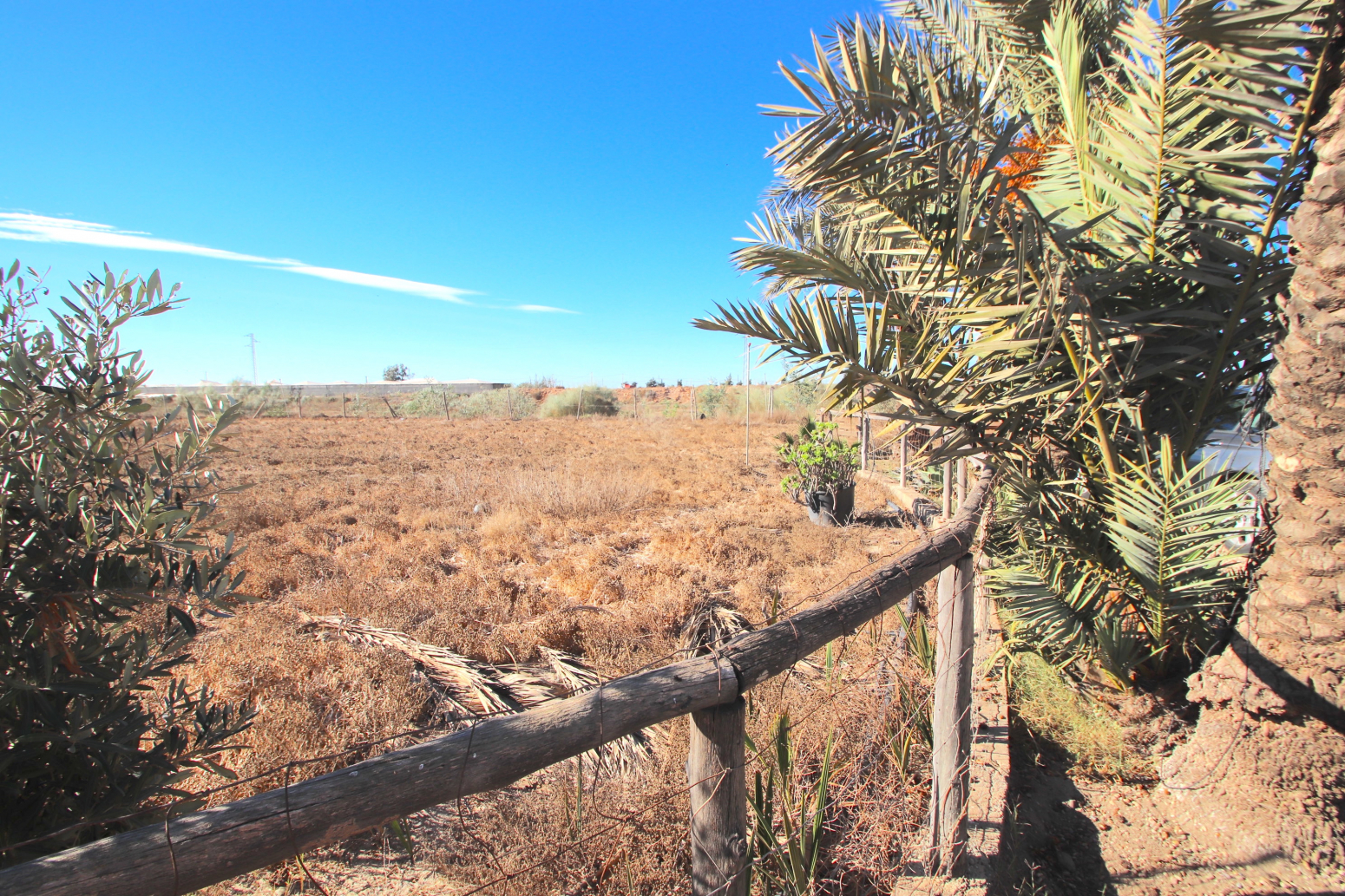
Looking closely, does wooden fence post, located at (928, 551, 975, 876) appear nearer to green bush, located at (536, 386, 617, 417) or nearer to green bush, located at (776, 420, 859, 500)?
green bush, located at (776, 420, 859, 500)

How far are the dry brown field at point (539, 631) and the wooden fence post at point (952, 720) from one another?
185mm

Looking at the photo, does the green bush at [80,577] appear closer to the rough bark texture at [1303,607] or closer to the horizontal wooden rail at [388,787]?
the horizontal wooden rail at [388,787]

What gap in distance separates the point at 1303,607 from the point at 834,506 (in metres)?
5.77

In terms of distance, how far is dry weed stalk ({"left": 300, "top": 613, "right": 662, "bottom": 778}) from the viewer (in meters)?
2.95

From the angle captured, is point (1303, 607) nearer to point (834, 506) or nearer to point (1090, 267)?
point (1090, 267)

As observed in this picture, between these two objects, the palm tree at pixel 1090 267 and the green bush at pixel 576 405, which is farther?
the green bush at pixel 576 405

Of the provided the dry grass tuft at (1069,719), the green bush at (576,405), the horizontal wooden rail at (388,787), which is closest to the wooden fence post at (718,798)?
the horizontal wooden rail at (388,787)

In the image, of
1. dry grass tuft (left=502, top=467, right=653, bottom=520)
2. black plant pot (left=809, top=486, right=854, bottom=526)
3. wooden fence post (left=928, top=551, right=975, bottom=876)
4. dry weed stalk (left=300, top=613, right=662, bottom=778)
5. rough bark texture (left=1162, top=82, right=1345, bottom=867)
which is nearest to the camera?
rough bark texture (left=1162, top=82, right=1345, bottom=867)

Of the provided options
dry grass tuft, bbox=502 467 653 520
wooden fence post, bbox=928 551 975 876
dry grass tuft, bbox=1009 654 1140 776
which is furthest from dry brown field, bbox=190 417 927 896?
dry grass tuft, bbox=1009 654 1140 776

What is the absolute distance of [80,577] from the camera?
132cm

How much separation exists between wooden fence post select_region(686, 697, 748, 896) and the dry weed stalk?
1.62 meters

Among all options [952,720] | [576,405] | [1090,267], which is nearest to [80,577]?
[952,720]

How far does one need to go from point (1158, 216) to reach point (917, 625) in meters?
2.17

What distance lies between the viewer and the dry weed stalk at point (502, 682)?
295cm
